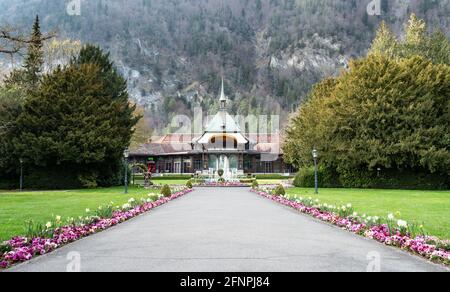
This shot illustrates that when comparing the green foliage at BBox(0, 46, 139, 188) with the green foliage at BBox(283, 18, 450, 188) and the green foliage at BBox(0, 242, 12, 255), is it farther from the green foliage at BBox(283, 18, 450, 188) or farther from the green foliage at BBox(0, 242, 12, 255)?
the green foliage at BBox(0, 242, 12, 255)

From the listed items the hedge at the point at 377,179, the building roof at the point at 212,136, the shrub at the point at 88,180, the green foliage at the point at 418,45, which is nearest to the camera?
the shrub at the point at 88,180

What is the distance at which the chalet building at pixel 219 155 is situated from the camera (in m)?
70.1

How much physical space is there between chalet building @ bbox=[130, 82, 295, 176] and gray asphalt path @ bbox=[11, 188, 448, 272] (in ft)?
183

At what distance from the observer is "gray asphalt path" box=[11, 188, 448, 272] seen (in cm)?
704

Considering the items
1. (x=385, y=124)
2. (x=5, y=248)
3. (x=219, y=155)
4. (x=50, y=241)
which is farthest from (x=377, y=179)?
(x=5, y=248)

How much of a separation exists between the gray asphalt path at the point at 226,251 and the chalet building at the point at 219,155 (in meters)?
55.7

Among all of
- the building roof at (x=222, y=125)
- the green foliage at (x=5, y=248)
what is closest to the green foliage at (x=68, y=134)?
the green foliage at (x=5, y=248)

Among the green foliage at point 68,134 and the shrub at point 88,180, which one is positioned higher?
the green foliage at point 68,134

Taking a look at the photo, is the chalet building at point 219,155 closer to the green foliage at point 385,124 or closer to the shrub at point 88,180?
the green foliage at point 385,124

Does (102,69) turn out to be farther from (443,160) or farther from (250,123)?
(250,123)

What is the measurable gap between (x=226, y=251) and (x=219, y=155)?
61727 mm
